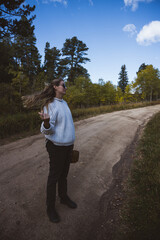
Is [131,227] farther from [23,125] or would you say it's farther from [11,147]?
[23,125]

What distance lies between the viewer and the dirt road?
213 centimetres

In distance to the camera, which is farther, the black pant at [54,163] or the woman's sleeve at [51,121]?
the black pant at [54,163]

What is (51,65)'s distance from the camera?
3575 centimetres

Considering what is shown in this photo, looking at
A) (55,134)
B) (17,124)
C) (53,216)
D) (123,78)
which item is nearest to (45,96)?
(55,134)

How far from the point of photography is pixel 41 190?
3.01 metres

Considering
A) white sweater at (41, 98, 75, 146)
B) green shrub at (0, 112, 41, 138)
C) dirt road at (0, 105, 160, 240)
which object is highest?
white sweater at (41, 98, 75, 146)

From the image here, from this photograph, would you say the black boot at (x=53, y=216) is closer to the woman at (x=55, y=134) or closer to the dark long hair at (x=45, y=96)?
the woman at (x=55, y=134)

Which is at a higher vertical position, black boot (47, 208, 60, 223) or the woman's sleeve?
the woman's sleeve

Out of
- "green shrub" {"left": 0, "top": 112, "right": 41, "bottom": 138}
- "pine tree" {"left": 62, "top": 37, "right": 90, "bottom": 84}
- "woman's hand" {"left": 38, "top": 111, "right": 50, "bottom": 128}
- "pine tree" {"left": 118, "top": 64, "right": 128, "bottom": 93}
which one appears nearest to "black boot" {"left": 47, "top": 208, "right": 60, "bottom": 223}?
"woman's hand" {"left": 38, "top": 111, "right": 50, "bottom": 128}

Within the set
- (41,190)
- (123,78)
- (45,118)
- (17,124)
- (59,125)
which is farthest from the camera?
(123,78)

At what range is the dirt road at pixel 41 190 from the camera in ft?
6.99

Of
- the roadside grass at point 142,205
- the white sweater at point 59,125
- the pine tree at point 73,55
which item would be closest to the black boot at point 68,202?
the roadside grass at point 142,205

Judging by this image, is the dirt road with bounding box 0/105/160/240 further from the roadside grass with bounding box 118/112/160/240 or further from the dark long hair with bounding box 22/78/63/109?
the dark long hair with bounding box 22/78/63/109

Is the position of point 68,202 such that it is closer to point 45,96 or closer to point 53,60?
point 45,96
